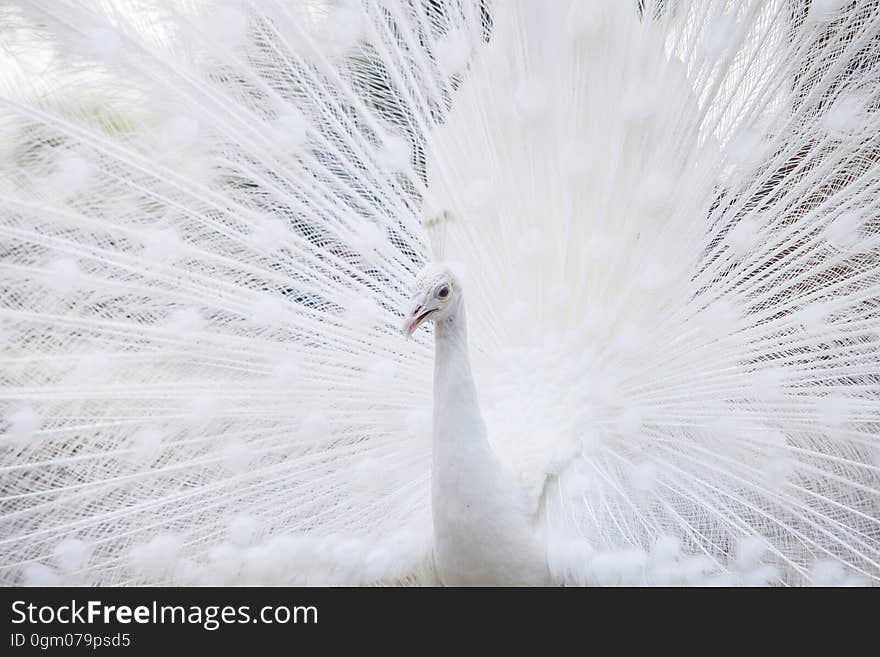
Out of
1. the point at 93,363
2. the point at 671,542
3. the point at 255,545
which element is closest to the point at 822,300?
the point at 671,542

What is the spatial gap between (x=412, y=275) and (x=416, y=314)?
22.4 inches

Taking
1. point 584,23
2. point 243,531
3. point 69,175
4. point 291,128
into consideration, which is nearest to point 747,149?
point 584,23

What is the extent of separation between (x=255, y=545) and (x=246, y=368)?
1.16ft

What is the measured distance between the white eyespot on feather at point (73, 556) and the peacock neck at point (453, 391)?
75 cm

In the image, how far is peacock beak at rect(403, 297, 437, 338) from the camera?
5.20 ft

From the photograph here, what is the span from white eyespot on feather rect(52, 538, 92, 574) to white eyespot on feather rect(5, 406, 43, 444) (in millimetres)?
227

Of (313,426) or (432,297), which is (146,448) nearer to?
(313,426)

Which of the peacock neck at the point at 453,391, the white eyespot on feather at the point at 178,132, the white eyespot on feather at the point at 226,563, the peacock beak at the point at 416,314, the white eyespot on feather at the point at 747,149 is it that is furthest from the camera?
the white eyespot on feather at the point at 178,132

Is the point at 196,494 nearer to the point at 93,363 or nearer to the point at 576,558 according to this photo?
the point at 93,363

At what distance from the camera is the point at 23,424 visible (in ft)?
6.66

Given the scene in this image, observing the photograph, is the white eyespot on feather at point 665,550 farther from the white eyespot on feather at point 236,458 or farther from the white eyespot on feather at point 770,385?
the white eyespot on feather at point 236,458

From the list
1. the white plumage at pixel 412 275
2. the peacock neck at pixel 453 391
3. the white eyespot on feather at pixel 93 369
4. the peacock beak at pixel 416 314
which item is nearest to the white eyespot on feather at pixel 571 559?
the white plumage at pixel 412 275

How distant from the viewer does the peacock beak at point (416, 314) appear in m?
1.58

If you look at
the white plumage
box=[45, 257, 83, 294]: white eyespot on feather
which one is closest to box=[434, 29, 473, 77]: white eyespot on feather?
the white plumage
